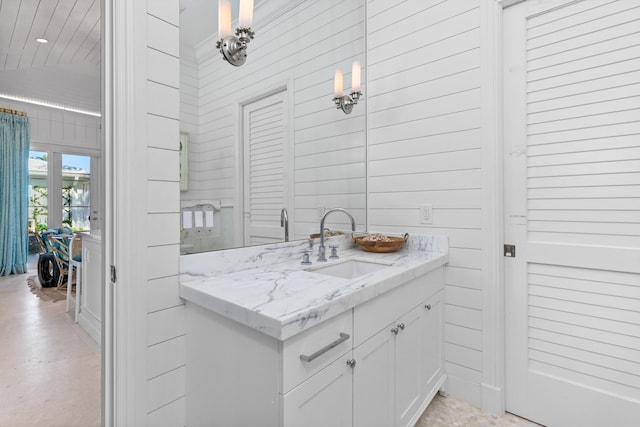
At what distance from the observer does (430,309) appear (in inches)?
66.5

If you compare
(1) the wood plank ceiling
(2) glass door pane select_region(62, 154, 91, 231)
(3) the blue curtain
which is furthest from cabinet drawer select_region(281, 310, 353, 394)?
(2) glass door pane select_region(62, 154, 91, 231)

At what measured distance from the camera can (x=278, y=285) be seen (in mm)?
1178

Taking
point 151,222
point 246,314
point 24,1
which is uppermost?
point 24,1

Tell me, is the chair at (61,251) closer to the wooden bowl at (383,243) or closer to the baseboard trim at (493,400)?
the wooden bowl at (383,243)

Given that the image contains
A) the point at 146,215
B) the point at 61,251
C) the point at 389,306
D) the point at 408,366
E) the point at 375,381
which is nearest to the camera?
the point at 146,215

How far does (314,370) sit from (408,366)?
27.8 inches

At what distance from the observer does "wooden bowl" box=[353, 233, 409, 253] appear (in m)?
1.91

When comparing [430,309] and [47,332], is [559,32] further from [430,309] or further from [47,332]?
[47,332]

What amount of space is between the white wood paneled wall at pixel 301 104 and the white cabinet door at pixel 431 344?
2.44 ft

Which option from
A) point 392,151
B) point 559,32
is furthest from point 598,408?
point 559,32

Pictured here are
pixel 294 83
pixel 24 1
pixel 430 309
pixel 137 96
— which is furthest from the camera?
pixel 24 1

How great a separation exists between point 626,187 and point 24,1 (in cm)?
408

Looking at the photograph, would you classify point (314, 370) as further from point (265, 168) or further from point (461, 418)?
point (461, 418)

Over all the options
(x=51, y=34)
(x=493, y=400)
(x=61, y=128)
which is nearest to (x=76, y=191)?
(x=61, y=128)
